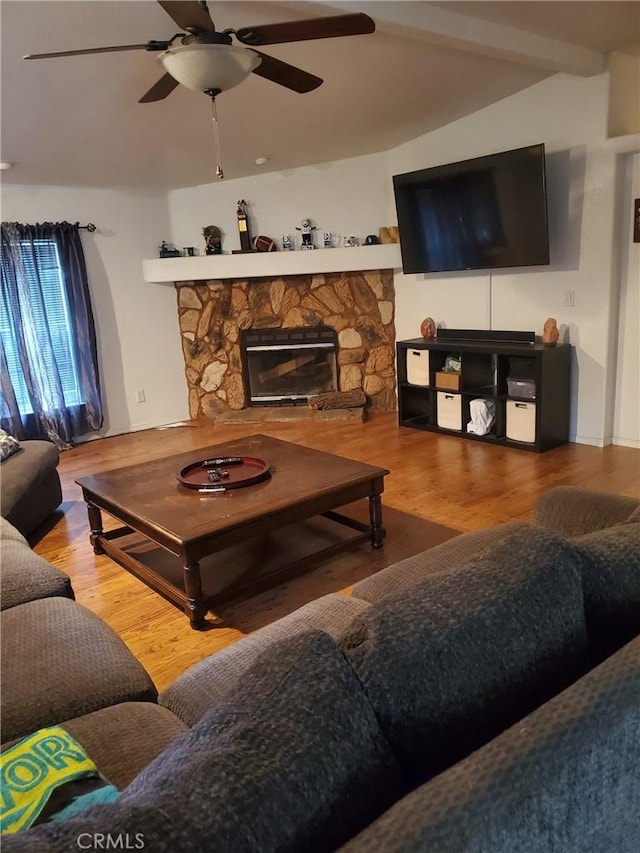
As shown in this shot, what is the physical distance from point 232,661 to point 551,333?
370 cm

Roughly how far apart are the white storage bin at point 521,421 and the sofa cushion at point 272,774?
4012 millimetres

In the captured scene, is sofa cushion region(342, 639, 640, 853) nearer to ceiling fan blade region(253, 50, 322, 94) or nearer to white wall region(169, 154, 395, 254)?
ceiling fan blade region(253, 50, 322, 94)

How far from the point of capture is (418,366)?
209 inches

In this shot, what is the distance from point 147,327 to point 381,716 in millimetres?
5676

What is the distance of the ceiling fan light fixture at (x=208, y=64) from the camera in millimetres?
2273

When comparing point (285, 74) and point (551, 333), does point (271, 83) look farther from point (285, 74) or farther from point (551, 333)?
point (551, 333)

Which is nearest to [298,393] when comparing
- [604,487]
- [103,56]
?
[604,487]

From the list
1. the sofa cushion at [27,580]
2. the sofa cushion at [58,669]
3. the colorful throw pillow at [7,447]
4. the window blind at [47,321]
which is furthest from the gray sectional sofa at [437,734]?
the window blind at [47,321]

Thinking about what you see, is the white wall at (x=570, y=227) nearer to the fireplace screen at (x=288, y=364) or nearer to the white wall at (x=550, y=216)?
the white wall at (x=550, y=216)

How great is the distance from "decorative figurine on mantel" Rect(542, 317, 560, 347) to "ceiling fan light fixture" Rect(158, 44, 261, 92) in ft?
9.49

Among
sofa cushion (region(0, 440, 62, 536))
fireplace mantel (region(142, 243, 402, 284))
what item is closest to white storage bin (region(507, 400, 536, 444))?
fireplace mantel (region(142, 243, 402, 284))

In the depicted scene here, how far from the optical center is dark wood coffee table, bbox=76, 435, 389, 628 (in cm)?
253

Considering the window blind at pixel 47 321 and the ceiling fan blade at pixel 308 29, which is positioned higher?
the ceiling fan blade at pixel 308 29

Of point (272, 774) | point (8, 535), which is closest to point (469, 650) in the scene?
point (272, 774)
